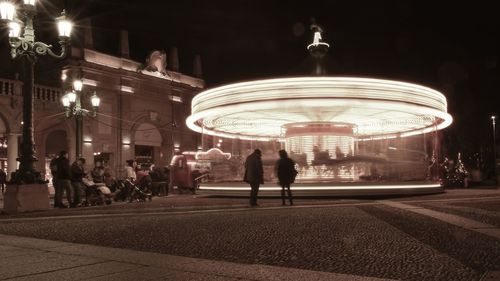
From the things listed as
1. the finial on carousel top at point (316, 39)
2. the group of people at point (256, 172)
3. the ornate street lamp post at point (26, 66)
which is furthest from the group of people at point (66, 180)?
the finial on carousel top at point (316, 39)

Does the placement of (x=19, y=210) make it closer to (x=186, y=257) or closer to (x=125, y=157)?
(x=186, y=257)

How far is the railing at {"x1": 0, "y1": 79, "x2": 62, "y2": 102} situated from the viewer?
2570cm

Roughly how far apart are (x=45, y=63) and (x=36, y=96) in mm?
6243

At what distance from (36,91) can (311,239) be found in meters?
25.6

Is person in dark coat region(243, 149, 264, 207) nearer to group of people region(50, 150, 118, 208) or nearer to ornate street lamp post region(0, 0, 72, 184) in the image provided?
group of people region(50, 150, 118, 208)

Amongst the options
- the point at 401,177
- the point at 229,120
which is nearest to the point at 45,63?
the point at 229,120

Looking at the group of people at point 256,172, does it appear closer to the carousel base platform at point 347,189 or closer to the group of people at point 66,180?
the carousel base platform at point 347,189

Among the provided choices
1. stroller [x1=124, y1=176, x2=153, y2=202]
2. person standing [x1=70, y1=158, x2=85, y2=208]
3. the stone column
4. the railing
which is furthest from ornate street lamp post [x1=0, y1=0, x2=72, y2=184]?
the stone column

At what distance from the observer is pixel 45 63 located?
33.2 meters

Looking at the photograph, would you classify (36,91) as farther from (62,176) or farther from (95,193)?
(62,176)

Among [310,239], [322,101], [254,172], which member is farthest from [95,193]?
[310,239]

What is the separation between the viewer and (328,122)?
18.4 metres

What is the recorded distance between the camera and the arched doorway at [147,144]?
36656 millimetres

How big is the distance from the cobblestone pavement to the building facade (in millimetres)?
19790
